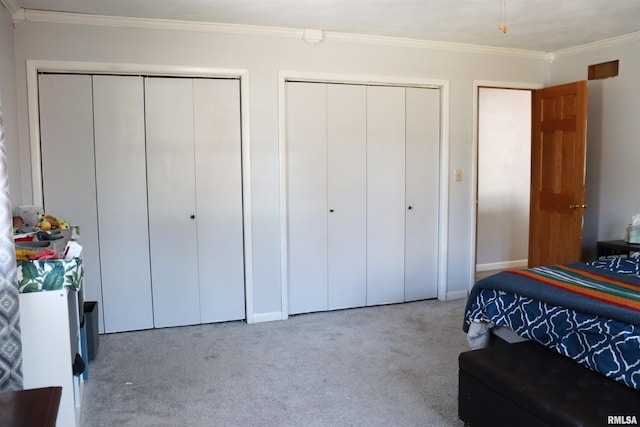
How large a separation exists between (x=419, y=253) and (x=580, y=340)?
8.04 ft

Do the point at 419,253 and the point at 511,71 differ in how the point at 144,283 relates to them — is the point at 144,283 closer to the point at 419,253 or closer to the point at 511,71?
the point at 419,253

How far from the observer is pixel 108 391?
2.80m

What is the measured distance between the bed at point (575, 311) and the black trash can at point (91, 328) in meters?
2.30

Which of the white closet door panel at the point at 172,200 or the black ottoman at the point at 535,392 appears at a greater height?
the white closet door panel at the point at 172,200

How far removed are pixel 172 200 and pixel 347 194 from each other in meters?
1.43

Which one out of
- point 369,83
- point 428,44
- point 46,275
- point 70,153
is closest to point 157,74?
point 70,153

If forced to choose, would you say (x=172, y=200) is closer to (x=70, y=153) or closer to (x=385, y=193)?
(x=70, y=153)

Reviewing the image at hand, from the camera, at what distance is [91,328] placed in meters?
3.19

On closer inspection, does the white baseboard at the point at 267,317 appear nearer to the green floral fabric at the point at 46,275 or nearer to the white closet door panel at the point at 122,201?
the white closet door panel at the point at 122,201

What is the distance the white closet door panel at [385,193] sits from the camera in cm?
425

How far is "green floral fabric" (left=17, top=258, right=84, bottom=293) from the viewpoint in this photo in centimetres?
207

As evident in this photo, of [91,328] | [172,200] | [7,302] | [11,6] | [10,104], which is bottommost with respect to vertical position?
[91,328]

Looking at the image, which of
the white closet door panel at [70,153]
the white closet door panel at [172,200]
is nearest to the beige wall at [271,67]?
the white closet door panel at [70,153]

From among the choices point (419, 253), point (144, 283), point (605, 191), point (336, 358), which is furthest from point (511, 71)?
point (144, 283)
